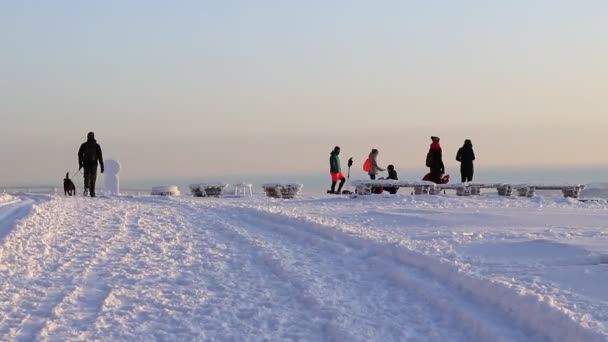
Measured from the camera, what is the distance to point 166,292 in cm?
790

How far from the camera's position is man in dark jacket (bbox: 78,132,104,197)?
26219 millimetres

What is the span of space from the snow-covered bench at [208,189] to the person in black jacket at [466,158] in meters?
8.59

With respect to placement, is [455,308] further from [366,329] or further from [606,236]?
[606,236]

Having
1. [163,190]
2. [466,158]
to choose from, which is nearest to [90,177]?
[163,190]

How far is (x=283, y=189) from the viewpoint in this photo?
30062mm

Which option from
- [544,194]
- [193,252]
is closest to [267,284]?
[193,252]

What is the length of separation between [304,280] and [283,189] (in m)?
21.6

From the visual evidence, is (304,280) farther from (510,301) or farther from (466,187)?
(466,187)

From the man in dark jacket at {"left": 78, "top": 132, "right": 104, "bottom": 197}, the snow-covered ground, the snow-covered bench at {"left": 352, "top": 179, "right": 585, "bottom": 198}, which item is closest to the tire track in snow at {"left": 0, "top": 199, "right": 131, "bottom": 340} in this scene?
the snow-covered ground

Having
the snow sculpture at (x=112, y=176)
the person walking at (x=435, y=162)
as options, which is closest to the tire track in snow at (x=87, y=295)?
the person walking at (x=435, y=162)

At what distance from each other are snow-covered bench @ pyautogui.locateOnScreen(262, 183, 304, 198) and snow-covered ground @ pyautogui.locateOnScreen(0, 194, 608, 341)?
15.1 meters

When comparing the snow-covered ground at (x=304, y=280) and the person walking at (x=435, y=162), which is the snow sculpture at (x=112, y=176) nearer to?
the person walking at (x=435, y=162)

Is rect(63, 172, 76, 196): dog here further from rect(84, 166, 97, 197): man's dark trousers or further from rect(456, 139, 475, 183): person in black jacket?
rect(456, 139, 475, 183): person in black jacket

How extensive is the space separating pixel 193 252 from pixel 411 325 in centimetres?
473
